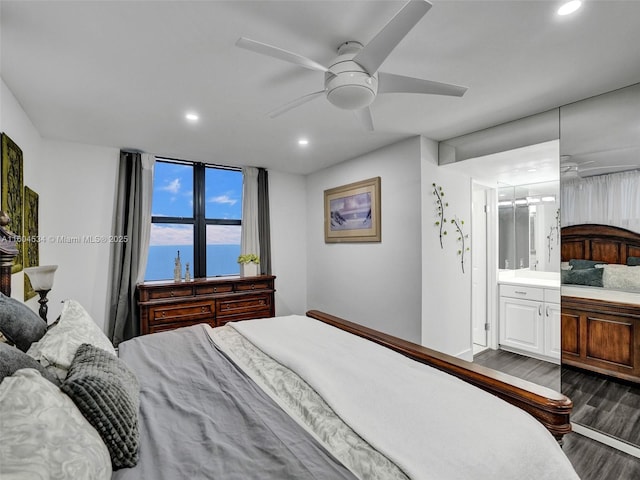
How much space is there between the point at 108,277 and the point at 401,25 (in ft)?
12.8

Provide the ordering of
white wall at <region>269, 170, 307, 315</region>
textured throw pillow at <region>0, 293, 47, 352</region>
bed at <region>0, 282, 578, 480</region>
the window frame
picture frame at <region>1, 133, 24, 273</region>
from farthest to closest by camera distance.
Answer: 1. white wall at <region>269, 170, 307, 315</region>
2. the window frame
3. picture frame at <region>1, 133, 24, 273</region>
4. textured throw pillow at <region>0, 293, 47, 352</region>
5. bed at <region>0, 282, 578, 480</region>

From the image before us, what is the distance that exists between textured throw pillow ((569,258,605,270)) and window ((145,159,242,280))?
12.6 feet

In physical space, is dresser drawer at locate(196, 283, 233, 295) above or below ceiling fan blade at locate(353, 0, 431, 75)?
below

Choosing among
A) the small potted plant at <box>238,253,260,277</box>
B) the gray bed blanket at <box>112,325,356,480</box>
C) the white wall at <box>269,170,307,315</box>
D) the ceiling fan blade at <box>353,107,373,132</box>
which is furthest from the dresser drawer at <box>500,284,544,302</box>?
the gray bed blanket at <box>112,325,356,480</box>

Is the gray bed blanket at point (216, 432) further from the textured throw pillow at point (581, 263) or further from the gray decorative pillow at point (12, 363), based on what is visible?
the textured throw pillow at point (581, 263)

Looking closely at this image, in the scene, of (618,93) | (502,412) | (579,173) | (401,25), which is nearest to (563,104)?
(618,93)

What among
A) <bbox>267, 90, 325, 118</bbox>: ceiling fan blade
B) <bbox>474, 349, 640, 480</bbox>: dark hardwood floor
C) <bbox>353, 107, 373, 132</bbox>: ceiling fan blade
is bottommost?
<bbox>474, 349, 640, 480</bbox>: dark hardwood floor

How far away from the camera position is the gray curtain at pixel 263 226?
15.1 ft

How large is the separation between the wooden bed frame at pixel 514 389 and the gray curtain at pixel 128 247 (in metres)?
3.16

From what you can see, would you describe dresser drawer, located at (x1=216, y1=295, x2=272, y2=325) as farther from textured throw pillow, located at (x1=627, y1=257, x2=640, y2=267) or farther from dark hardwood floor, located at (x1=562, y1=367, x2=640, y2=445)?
textured throw pillow, located at (x1=627, y1=257, x2=640, y2=267)

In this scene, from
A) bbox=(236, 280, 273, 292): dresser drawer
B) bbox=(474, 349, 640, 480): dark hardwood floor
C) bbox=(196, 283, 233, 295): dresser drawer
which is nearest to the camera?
bbox=(474, 349, 640, 480): dark hardwood floor

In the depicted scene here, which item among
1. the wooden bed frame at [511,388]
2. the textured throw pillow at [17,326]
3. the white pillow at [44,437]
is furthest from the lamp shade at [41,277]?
the white pillow at [44,437]

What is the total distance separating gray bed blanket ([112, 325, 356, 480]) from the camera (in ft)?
2.97

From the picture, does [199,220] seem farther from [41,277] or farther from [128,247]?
[41,277]
